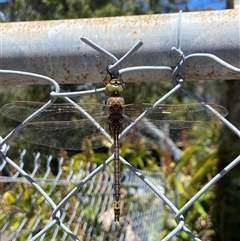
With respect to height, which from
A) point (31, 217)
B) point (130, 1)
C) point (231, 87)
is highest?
point (130, 1)

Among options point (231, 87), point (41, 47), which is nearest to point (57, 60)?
point (41, 47)

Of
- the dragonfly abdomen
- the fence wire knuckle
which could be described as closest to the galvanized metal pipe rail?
the fence wire knuckle

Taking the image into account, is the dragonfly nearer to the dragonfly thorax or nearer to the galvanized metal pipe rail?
the dragonfly thorax

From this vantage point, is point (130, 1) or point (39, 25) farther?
point (130, 1)

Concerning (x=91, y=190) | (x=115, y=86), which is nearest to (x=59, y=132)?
(x=115, y=86)

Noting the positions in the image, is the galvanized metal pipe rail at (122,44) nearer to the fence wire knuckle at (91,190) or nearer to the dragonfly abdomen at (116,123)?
the fence wire knuckle at (91,190)

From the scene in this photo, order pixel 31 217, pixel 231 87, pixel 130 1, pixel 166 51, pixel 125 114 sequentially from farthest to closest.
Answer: pixel 130 1
pixel 231 87
pixel 31 217
pixel 125 114
pixel 166 51

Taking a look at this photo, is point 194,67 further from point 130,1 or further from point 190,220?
point 130,1
